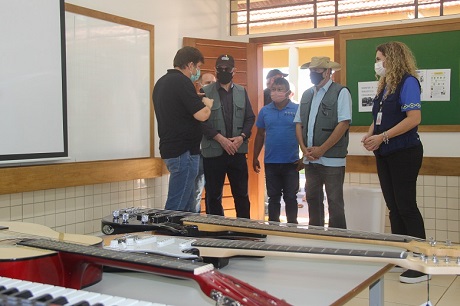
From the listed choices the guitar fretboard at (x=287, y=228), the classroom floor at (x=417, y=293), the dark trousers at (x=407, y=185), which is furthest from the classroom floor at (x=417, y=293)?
the guitar fretboard at (x=287, y=228)

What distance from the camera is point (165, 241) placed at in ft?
4.30

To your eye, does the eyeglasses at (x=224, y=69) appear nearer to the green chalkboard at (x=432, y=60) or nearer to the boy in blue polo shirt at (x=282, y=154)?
the boy in blue polo shirt at (x=282, y=154)

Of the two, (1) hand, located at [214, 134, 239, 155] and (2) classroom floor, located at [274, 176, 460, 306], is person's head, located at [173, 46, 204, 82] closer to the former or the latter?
(1) hand, located at [214, 134, 239, 155]

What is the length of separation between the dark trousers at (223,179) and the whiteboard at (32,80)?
1.09 m

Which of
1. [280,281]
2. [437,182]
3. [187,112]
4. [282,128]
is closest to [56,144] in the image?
[187,112]

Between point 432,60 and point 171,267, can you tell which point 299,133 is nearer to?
point 432,60

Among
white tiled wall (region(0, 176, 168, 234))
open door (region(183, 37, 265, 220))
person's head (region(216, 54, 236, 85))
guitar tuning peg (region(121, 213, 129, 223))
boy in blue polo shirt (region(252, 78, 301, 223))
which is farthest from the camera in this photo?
open door (region(183, 37, 265, 220))

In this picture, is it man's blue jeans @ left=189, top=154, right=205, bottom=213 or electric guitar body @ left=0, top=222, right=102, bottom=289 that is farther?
man's blue jeans @ left=189, top=154, right=205, bottom=213

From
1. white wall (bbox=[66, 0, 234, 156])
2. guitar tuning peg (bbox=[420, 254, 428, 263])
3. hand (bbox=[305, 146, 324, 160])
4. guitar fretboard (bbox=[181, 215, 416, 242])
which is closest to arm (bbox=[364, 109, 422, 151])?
hand (bbox=[305, 146, 324, 160])

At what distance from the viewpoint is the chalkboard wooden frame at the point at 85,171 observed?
10.6 feet

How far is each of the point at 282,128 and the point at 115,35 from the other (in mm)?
1629

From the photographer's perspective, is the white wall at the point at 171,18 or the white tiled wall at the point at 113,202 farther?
the white wall at the point at 171,18

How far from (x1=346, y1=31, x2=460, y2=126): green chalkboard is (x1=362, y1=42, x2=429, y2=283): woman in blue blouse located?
134 cm

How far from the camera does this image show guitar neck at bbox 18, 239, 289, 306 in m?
0.87
